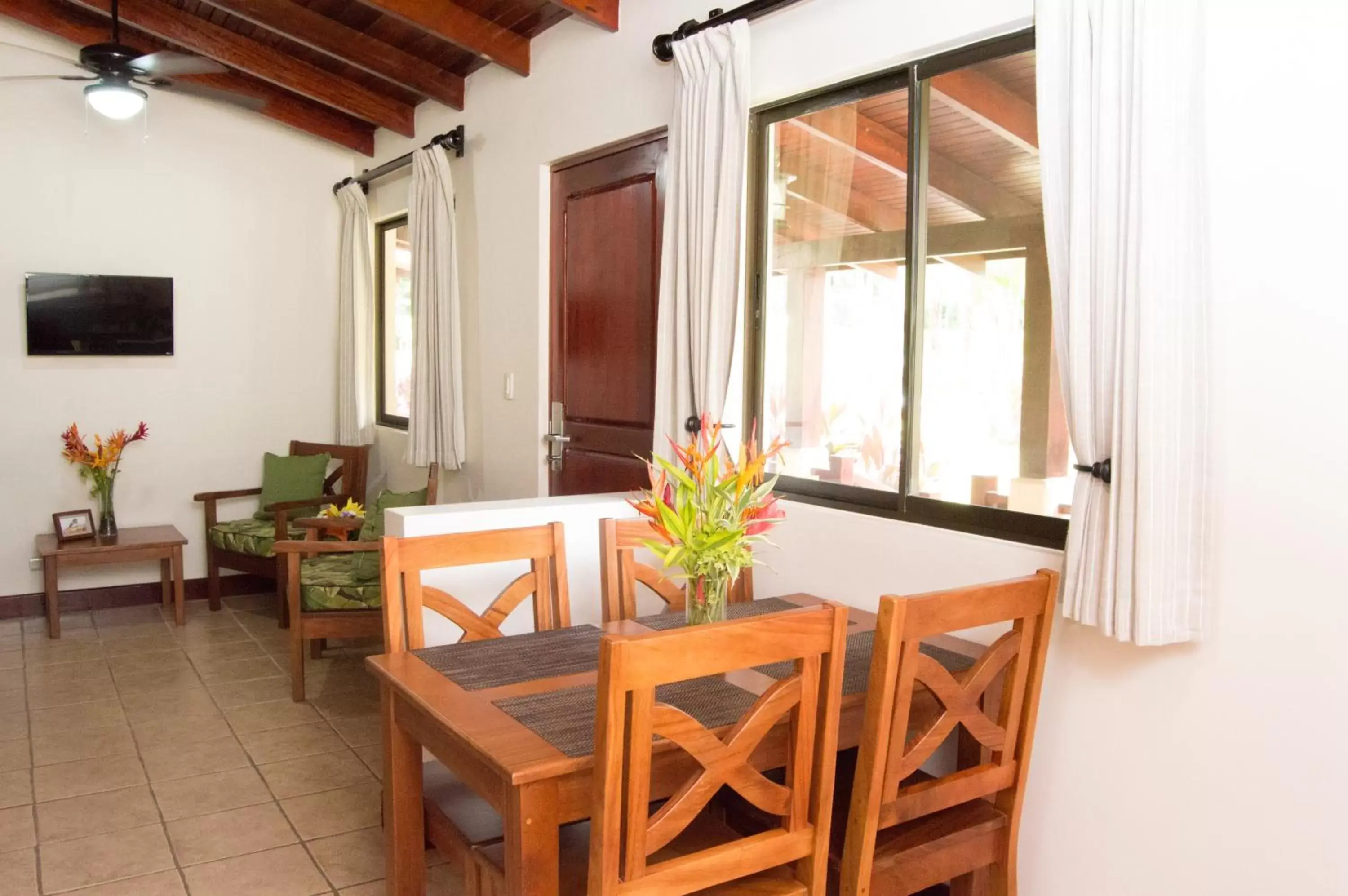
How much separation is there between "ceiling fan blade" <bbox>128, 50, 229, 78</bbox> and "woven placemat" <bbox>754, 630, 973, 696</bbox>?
3260 mm

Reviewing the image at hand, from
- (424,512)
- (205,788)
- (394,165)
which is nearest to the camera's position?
(424,512)

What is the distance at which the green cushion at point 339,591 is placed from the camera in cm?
429

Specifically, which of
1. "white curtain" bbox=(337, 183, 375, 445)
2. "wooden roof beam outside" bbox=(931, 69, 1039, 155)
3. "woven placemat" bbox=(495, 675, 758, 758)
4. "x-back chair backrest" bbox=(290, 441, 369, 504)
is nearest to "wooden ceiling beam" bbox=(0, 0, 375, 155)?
"white curtain" bbox=(337, 183, 375, 445)

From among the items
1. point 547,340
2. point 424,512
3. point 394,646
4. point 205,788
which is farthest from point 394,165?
point 394,646

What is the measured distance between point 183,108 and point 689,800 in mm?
5549

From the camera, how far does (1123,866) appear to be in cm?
221

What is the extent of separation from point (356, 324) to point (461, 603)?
4.00m

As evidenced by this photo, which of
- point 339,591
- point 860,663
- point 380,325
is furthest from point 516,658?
point 380,325

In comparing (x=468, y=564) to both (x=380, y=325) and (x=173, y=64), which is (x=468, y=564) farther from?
(x=380, y=325)

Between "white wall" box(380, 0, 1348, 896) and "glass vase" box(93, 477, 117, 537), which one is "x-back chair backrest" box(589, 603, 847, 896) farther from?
"glass vase" box(93, 477, 117, 537)

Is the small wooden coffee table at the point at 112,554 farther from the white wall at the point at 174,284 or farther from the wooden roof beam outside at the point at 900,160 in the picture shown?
the wooden roof beam outside at the point at 900,160

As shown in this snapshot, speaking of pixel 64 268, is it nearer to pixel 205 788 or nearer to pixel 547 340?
pixel 547 340

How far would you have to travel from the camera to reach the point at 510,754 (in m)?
1.67

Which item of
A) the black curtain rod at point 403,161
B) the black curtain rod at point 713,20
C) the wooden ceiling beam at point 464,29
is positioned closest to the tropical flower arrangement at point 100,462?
the black curtain rod at point 403,161
